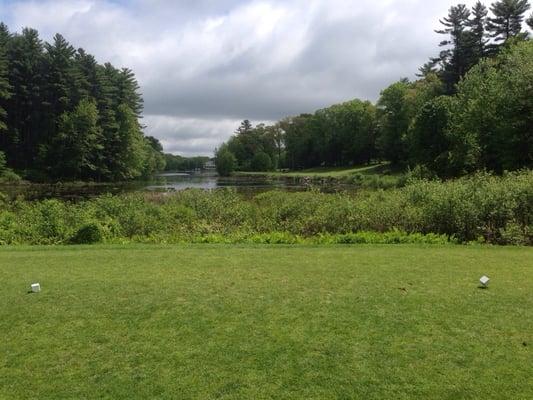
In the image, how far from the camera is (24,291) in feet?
22.9

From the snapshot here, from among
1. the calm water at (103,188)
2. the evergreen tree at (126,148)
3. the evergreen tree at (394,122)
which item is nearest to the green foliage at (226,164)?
the evergreen tree at (126,148)

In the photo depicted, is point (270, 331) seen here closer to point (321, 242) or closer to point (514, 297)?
point (514, 297)

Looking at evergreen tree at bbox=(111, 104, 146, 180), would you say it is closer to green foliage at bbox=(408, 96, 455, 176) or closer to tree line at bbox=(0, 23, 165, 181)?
tree line at bbox=(0, 23, 165, 181)

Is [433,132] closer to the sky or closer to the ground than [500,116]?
closer to the ground

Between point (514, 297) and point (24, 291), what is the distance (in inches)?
282

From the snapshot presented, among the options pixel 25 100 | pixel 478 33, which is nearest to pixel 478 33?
pixel 478 33

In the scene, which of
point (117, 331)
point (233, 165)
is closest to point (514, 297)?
point (117, 331)

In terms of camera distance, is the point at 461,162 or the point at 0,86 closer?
the point at 461,162

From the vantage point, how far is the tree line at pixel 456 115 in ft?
110

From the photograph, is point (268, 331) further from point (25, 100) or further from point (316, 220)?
point (25, 100)

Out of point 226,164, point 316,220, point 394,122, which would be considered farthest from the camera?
point 226,164

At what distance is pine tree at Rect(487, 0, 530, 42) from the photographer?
55312 mm

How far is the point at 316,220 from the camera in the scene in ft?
49.9

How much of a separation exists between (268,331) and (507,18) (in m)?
63.5
